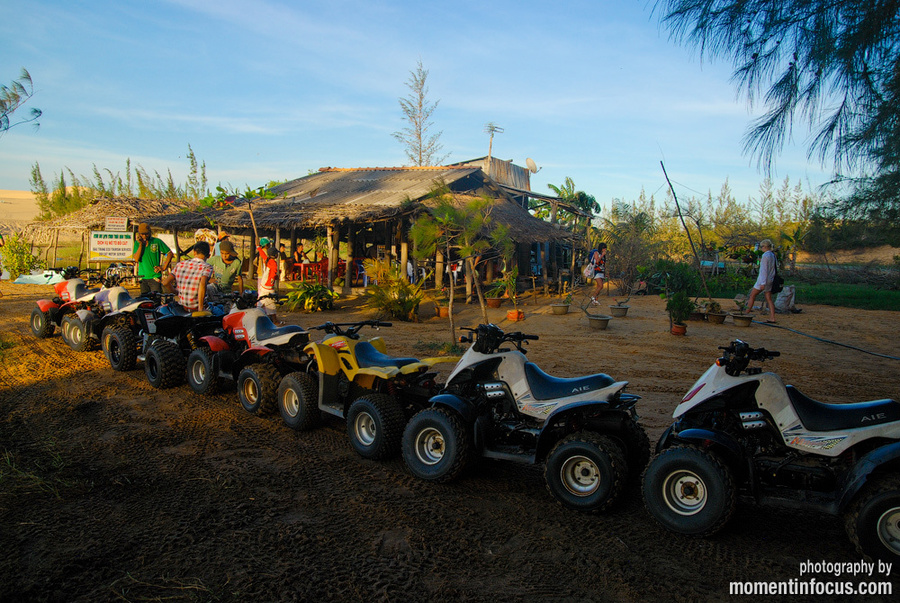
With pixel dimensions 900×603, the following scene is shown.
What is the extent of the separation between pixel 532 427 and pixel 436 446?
76cm

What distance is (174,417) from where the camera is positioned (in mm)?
5426

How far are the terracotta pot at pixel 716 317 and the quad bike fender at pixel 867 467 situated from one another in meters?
10.0

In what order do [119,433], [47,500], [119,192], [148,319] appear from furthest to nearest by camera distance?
[119,192], [148,319], [119,433], [47,500]

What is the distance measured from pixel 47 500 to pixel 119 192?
31344 millimetres

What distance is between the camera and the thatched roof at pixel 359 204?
1603 cm

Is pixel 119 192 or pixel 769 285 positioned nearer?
pixel 769 285

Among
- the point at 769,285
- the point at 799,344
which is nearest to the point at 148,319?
the point at 799,344

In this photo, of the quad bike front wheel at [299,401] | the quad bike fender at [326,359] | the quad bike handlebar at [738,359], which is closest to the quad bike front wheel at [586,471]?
the quad bike handlebar at [738,359]

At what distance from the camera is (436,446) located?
4.14 metres

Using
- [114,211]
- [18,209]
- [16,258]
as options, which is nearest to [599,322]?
[114,211]

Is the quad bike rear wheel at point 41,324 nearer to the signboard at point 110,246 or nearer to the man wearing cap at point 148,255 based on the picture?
the man wearing cap at point 148,255

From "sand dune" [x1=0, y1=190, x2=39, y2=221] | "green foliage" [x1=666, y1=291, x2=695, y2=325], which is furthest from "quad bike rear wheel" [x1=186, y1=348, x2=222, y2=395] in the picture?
"sand dune" [x1=0, y1=190, x2=39, y2=221]

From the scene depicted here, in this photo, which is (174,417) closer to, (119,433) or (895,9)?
(119,433)

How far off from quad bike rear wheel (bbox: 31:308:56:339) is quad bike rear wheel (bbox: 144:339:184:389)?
4.12m
